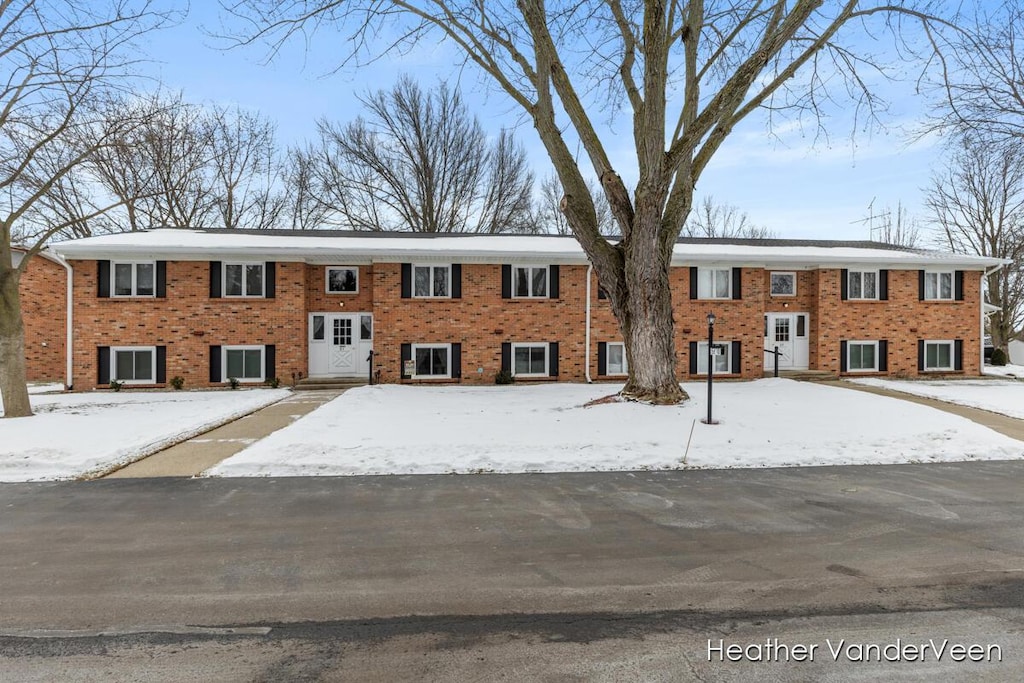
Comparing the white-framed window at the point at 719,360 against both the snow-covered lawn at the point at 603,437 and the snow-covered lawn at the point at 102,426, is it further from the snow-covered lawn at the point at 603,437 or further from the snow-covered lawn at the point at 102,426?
the snow-covered lawn at the point at 102,426

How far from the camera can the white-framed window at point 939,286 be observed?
19094 mm

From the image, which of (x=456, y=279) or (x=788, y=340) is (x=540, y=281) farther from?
(x=788, y=340)

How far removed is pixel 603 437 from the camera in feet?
28.0

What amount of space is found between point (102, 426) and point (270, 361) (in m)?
6.99

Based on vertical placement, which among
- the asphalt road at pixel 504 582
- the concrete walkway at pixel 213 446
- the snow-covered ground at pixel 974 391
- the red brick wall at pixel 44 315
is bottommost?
the asphalt road at pixel 504 582

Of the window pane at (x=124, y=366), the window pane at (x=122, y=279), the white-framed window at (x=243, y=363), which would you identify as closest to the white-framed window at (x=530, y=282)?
the white-framed window at (x=243, y=363)

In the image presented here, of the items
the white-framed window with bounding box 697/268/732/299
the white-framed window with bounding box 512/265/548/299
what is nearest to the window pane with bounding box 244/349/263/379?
the white-framed window with bounding box 512/265/548/299

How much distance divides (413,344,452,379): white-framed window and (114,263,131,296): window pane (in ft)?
27.9

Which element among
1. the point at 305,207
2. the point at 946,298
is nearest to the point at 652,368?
the point at 946,298

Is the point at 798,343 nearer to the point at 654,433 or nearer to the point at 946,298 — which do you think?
the point at 946,298

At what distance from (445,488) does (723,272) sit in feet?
49.1

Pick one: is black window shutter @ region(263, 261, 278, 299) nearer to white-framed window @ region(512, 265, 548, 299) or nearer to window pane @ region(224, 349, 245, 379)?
window pane @ region(224, 349, 245, 379)

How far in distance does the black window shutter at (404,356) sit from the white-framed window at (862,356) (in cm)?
1474

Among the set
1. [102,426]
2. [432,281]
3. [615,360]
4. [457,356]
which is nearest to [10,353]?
[102,426]
